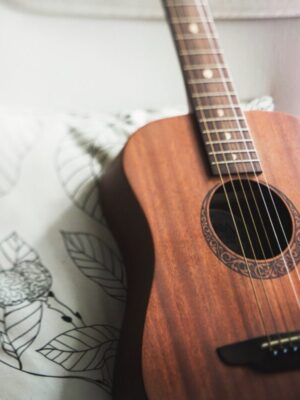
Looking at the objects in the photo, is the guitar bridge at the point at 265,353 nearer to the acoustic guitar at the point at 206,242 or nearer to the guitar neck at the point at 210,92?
the acoustic guitar at the point at 206,242

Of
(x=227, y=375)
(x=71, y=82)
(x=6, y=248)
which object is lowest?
(x=227, y=375)

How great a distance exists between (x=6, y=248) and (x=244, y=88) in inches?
25.4

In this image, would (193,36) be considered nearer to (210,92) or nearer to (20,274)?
(210,92)

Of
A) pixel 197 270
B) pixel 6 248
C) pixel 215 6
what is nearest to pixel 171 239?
pixel 197 270

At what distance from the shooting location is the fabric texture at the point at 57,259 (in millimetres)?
530

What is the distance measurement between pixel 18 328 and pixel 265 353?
338 mm

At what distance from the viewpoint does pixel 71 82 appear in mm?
866

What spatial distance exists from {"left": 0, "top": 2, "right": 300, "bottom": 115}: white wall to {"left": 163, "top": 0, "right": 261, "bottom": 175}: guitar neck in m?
0.22

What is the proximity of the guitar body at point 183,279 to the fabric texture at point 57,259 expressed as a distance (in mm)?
49

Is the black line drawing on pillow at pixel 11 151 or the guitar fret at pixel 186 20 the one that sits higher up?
the guitar fret at pixel 186 20

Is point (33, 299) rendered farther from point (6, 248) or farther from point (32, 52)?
point (32, 52)

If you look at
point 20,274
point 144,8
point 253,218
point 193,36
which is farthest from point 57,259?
point 144,8

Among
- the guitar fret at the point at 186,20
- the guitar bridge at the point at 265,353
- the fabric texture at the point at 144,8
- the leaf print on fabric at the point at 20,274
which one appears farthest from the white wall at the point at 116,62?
the guitar bridge at the point at 265,353

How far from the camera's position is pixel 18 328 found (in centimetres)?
55
